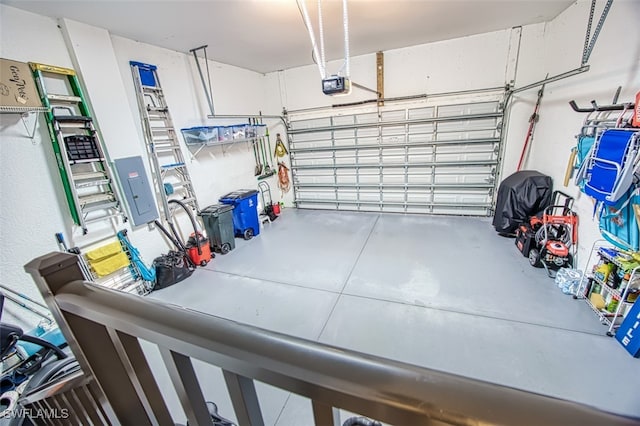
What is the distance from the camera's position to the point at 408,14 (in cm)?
311

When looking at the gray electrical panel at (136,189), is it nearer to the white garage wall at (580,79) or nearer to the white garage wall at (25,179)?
the white garage wall at (25,179)

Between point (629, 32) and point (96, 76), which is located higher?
point (96, 76)

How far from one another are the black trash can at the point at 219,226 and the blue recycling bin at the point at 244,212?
0.26m

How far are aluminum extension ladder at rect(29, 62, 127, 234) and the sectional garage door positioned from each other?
3651 mm

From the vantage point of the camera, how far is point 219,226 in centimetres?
399

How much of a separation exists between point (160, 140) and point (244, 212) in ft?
5.43

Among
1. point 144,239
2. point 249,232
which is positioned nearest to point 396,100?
point 249,232

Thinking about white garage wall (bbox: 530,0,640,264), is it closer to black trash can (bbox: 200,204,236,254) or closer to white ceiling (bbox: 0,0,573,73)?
white ceiling (bbox: 0,0,573,73)

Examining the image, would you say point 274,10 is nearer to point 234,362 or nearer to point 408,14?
point 408,14

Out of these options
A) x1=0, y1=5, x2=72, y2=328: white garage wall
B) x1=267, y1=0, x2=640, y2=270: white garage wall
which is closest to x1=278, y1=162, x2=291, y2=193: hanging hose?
x1=267, y1=0, x2=640, y2=270: white garage wall

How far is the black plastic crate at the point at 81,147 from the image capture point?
2529mm

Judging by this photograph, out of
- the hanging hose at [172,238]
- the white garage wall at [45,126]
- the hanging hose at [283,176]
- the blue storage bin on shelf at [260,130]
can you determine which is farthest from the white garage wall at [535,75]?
the hanging hose at [172,238]

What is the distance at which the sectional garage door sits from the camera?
4.58m

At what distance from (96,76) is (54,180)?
1.18 meters
